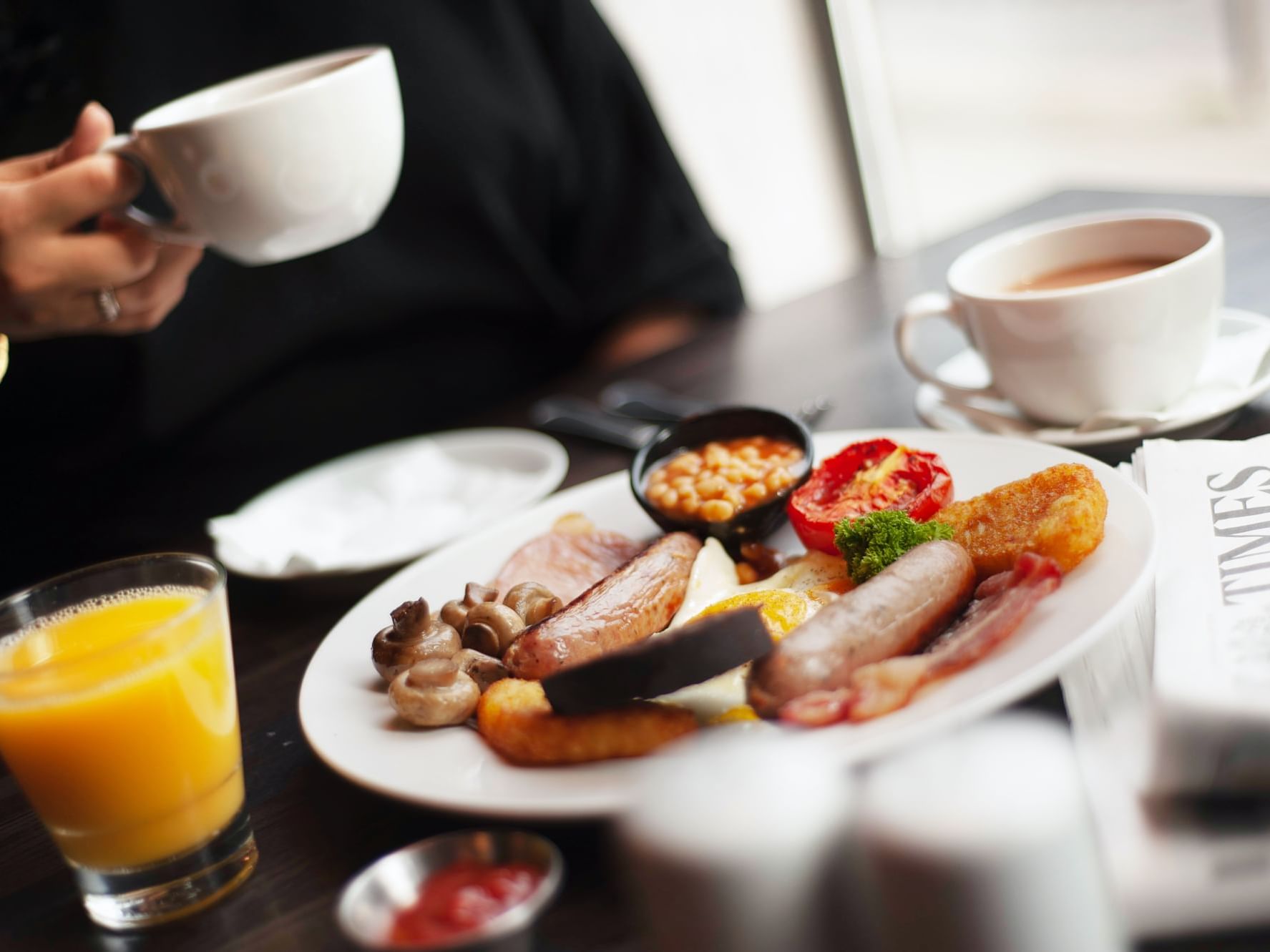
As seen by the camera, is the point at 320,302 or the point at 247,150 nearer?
the point at 247,150

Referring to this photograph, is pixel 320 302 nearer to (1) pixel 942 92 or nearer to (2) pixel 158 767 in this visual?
(2) pixel 158 767

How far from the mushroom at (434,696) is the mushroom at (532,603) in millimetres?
174

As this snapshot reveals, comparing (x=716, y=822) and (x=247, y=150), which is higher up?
(x=247, y=150)

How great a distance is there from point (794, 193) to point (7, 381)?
364 cm

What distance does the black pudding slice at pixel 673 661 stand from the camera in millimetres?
965

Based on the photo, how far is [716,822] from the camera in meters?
0.67

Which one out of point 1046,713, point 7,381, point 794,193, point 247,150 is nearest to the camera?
point 1046,713

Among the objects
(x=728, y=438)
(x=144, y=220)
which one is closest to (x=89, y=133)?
(x=144, y=220)

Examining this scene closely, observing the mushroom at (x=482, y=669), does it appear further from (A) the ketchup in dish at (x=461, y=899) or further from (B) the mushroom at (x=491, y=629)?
(A) the ketchup in dish at (x=461, y=899)

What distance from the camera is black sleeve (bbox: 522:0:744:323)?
292 cm

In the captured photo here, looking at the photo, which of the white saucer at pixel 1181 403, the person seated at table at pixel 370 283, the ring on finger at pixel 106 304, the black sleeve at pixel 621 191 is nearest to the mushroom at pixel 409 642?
the white saucer at pixel 1181 403

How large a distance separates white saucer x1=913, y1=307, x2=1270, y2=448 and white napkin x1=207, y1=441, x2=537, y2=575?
2.18 feet

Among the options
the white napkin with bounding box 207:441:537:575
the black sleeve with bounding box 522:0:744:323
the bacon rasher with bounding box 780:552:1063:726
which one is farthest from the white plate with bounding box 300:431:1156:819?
the black sleeve with bounding box 522:0:744:323

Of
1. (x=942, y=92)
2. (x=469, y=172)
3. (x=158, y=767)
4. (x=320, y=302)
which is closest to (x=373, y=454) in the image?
(x=320, y=302)
